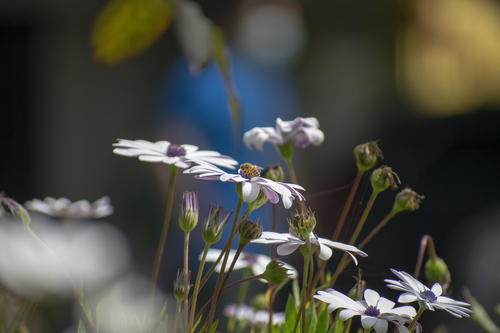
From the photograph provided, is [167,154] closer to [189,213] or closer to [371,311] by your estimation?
[189,213]

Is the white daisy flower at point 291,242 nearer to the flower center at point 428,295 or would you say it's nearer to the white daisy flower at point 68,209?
the flower center at point 428,295

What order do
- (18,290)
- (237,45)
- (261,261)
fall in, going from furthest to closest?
(237,45)
(261,261)
(18,290)

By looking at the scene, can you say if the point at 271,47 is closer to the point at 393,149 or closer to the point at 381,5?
the point at 381,5

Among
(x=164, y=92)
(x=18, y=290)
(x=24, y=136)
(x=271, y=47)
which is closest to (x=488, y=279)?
(x=18, y=290)

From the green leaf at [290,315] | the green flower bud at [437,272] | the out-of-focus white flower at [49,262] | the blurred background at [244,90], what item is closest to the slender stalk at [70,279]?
the out-of-focus white flower at [49,262]

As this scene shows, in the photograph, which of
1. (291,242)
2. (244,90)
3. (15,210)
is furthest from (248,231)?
(244,90)
